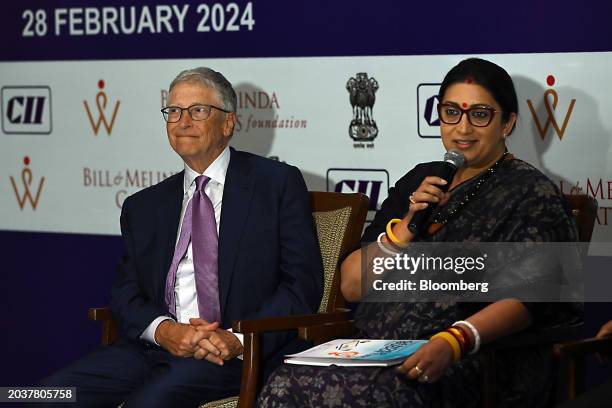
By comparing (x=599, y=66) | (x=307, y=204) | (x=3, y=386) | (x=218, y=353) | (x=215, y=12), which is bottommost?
(x=3, y=386)

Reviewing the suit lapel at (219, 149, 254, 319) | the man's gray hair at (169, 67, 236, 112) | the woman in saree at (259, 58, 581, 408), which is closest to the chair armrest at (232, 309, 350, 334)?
the woman in saree at (259, 58, 581, 408)

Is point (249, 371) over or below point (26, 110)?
below

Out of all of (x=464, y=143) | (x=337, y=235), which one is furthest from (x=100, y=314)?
(x=464, y=143)

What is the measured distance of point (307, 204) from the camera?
3875mm

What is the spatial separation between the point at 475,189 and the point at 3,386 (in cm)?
310

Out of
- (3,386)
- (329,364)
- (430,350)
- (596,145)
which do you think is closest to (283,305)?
(329,364)

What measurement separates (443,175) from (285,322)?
2.34 ft

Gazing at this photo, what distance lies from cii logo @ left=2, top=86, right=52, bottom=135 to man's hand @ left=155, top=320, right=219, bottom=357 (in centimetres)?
193

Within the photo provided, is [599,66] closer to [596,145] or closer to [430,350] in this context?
[596,145]


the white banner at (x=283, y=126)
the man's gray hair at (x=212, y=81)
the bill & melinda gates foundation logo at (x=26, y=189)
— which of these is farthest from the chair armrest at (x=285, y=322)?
the bill & melinda gates foundation logo at (x=26, y=189)

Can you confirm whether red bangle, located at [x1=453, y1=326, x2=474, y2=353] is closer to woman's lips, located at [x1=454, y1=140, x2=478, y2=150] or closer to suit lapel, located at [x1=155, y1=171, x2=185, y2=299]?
woman's lips, located at [x1=454, y1=140, x2=478, y2=150]

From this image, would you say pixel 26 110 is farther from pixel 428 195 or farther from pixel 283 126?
pixel 428 195

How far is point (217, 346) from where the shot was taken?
360 centimetres

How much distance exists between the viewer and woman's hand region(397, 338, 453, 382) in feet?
10.1
